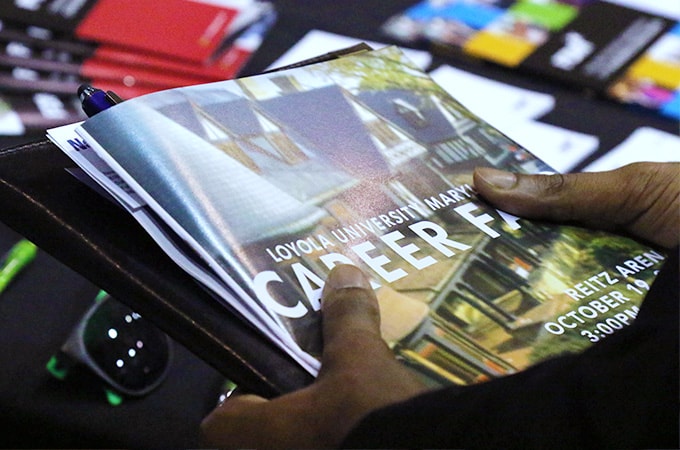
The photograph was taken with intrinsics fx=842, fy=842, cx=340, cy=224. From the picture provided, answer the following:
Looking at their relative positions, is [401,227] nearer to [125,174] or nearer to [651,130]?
[125,174]

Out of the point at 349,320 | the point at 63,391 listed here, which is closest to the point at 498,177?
the point at 349,320

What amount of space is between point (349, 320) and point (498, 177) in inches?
8.0

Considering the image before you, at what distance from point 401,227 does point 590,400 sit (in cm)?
18

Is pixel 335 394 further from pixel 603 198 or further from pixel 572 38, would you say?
pixel 572 38

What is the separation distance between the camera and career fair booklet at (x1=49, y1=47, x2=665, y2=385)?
0.48 metres

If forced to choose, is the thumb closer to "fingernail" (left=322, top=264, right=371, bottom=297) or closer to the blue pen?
"fingernail" (left=322, top=264, right=371, bottom=297)

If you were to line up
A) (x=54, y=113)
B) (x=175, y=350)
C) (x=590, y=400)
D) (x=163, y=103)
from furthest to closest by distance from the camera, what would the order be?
(x=54, y=113), (x=175, y=350), (x=163, y=103), (x=590, y=400)

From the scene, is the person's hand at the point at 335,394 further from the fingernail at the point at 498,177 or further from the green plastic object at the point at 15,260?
the green plastic object at the point at 15,260

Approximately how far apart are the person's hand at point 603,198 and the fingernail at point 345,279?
15cm

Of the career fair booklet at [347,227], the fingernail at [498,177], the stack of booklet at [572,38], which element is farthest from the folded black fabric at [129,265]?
the stack of booklet at [572,38]

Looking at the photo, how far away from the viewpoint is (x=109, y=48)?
1128 millimetres

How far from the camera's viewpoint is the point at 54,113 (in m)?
1.01

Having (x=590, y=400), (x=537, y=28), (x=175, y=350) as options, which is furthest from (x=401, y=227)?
(x=537, y=28)

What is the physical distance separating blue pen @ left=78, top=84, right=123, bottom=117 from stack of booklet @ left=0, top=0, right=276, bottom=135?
0.47 meters
